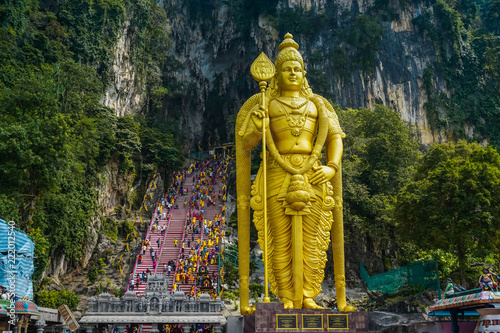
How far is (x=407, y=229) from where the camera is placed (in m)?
14.1

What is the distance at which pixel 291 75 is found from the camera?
9.24m

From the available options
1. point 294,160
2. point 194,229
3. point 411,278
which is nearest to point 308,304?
point 294,160

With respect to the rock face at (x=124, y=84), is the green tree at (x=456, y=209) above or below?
below

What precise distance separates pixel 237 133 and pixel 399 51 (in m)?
24.7

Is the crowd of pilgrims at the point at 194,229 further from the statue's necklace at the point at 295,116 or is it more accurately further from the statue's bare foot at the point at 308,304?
the statue's necklace at the point at 295,116

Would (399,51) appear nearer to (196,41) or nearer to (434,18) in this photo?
(434,18)

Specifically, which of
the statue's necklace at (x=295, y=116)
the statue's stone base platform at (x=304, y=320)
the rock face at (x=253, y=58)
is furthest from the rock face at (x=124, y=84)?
the statue's stone base platform at (x=304, y=320)

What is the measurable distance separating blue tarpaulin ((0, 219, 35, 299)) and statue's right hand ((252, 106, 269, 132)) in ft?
14.5

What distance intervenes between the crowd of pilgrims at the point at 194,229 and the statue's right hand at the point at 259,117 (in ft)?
21.6

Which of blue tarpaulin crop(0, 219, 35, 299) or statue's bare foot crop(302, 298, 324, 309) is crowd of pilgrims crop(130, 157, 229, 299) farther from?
statue's bare foot crop(302, 298, 324, 309)

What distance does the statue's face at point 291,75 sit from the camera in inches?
364

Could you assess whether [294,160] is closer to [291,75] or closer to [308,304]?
[291,75]

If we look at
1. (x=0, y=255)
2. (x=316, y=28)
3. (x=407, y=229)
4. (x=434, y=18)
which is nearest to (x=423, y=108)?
(x=434, y=18)

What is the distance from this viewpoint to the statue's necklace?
8.98m
